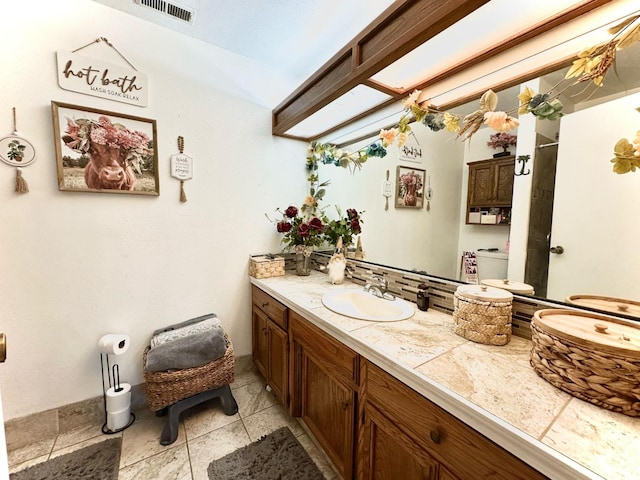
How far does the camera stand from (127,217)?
155 cm

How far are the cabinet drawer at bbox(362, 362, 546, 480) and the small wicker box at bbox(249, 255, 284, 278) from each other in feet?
3.81

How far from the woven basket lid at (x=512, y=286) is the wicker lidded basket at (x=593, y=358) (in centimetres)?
21

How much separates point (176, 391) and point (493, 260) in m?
1.77

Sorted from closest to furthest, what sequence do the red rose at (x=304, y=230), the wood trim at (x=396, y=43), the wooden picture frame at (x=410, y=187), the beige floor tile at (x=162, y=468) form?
the wood trim at (x=396, y=43), the beige floor tile at (x=162, y=468), the wooden picture frame at (x=410, y=187), the red rose at (x=304, y=230)

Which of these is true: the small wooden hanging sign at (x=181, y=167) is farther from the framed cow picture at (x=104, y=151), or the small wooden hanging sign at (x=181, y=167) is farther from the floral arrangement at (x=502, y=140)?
the floral arrangement at (x=502, y=140)

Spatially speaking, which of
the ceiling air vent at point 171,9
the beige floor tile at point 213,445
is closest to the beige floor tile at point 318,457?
the beige floor tile at point 213,445

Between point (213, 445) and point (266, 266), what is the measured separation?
108 cm

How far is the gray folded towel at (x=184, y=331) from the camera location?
152 cm

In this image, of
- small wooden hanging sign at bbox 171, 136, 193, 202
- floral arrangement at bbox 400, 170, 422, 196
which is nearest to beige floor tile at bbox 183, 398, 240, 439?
small wooden hanging sign at bbox 171, 136, 193, 202

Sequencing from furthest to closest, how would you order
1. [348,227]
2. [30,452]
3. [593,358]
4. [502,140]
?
1. [348,227]
2. [30,452]
3. [502,140]
4. [593,358]

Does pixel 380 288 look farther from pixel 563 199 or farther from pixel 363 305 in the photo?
pixel 563 199

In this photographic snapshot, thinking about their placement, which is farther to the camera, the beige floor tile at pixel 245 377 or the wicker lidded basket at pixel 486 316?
the beige floor tile at pixel 245 377

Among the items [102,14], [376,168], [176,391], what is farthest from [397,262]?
[102,14]

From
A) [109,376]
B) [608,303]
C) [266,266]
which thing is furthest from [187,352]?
[608,303]
